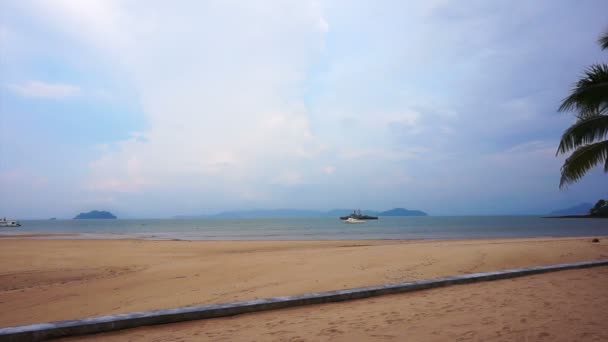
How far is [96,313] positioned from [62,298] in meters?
2.01

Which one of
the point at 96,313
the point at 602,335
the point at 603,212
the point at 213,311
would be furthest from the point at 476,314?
the point at 603,212

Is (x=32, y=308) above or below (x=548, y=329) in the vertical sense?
below

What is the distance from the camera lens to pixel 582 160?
10430 mm

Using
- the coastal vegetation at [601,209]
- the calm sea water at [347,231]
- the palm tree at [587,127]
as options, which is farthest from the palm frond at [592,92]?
the coastal vegetation at [601,209]

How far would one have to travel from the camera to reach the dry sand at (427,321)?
423 cm

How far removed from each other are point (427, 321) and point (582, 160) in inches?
344

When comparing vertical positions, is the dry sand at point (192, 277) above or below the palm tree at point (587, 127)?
below

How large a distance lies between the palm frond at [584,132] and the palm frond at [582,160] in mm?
197

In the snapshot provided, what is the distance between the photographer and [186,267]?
12.6 meters

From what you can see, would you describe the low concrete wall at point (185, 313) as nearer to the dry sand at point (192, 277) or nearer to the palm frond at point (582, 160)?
the dry sand at point (192, 277)

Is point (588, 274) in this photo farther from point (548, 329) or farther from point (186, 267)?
point (186, 267)

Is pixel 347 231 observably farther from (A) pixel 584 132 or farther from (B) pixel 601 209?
(B) pixel 601 209

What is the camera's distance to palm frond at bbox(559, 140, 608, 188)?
406 inches

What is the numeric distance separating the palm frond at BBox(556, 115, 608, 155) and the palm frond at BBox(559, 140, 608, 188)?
0.65 feet
